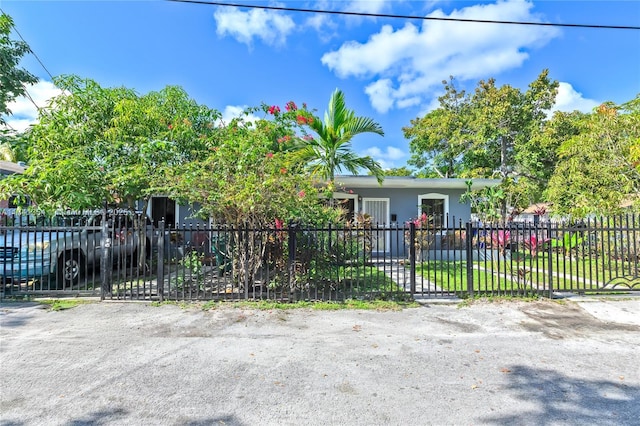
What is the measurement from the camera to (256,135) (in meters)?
6.92

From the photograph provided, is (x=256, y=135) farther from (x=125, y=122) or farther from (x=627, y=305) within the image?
(x=627, y=305)

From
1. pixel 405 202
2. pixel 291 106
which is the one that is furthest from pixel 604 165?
pixel 291 106

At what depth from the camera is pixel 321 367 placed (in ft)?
12.2

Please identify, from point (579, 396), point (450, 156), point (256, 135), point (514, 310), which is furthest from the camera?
point (450, 156)

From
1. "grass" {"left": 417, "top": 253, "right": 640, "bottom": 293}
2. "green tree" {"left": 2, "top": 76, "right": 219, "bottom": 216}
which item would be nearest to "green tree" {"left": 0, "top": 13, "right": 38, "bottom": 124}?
"green tree" {"left": 2, "top": 76, "right": 219, "bottom": 216}

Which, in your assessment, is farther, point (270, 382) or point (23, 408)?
point (270, 382)

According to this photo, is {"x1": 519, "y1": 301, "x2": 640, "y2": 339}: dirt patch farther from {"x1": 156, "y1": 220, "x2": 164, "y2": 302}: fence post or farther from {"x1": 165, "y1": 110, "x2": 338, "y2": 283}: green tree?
{"x1": 156, "y1": 220, "x2": 164, "y2": 302}: fence post

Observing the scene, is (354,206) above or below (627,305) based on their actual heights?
above

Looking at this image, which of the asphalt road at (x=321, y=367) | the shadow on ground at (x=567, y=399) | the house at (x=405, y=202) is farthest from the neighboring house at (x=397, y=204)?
the shadow on ground at (x=567, y=399)

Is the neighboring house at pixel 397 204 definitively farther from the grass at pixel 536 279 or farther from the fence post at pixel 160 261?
the fence post at pixel 160 261

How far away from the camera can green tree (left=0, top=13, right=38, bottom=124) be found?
10539 millimetres

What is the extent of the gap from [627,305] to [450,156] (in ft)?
66.5

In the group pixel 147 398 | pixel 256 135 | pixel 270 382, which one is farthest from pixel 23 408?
pixel 256 135

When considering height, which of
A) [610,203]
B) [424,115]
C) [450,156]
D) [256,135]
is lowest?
[610,203]
